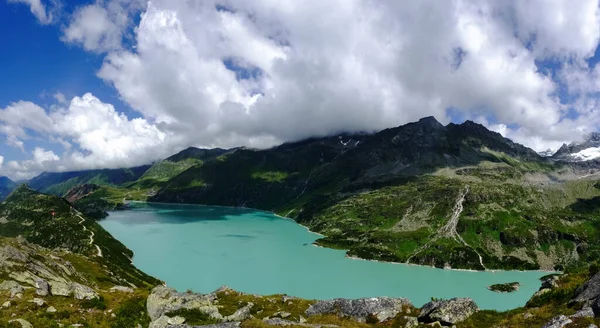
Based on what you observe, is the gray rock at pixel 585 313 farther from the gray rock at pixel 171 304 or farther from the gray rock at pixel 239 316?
the gray rock at pixel 171 304

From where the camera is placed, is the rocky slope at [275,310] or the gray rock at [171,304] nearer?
the rocky slope at [275,310]

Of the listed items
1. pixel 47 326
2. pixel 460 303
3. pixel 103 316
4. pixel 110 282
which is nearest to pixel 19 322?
pixel 47 326

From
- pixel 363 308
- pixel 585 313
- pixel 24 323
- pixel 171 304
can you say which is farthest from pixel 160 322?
pixel 585 313

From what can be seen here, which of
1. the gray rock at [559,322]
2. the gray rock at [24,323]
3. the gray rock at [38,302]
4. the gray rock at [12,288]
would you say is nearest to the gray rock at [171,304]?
the gray rock at [24,323]

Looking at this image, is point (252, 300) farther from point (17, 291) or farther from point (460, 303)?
point (17, 291)

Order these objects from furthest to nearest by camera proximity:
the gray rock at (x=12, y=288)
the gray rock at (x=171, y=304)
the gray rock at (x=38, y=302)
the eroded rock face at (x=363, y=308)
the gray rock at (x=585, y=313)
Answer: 1. the gray rock at (x=12, y=288)
2. the eroded rock face at (x=363, y=308)
3. the gray rock at (x=38, y=302)
4. the gray rock at (x=171, y=304)
5. the gray rock at (x=585, y=313)
